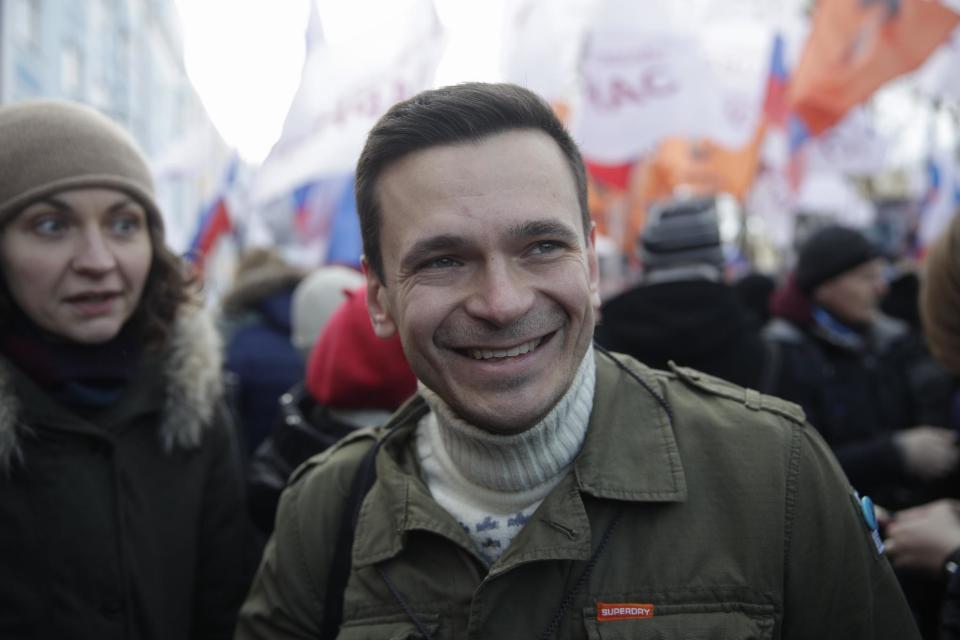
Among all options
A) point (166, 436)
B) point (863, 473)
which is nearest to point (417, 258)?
point (166, 436)

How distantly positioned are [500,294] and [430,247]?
0.55ft

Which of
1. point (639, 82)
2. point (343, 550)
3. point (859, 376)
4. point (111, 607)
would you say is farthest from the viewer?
point (639, 82)

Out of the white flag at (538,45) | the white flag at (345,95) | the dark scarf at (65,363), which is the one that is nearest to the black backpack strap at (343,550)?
the dark scarf at (65,363)

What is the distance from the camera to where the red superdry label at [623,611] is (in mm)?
1481

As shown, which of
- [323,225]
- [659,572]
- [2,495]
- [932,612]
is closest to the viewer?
[659,572]

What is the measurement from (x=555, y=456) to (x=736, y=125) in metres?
6.88

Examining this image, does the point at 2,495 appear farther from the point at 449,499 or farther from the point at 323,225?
the point at 323,225

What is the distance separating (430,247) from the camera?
5.11ft

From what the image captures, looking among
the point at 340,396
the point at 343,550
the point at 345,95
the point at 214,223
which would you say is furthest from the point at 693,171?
the point at 343,550

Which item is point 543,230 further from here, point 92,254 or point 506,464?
point 92,254

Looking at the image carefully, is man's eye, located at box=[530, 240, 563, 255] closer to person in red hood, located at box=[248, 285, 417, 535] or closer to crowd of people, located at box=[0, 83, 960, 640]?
crowd of people, located at box=[0, 83, 960, 640]

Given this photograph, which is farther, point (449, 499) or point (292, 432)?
point (292, 432)

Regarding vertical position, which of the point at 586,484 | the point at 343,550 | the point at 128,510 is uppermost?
the point at 586,484

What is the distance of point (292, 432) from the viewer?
8.74 feet
